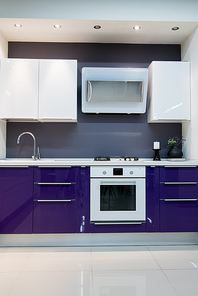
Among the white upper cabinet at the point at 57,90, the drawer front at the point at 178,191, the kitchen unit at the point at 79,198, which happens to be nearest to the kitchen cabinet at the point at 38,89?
the white upper cabinet at the point at 57,90

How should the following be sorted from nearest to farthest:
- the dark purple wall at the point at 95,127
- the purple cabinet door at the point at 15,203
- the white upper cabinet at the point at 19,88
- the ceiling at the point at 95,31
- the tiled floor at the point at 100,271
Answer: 1. the tiled floor at the point at 100,271
2. the purple cabinet door at the point at 15,203
3. the ceiling at the point at 95,31
4. the white upper cabinet at the point at 19,88
5. the dark purple wall at the point at 95,127

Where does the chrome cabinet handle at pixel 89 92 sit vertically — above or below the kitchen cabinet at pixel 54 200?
above

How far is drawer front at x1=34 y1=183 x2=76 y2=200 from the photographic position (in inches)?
100

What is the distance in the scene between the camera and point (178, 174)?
2611mm

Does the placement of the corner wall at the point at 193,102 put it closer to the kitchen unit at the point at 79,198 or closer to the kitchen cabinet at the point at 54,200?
the kitchen unit at the point at 79,198

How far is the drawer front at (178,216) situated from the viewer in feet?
8.48

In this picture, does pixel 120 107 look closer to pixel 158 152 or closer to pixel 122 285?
pixel 158 152

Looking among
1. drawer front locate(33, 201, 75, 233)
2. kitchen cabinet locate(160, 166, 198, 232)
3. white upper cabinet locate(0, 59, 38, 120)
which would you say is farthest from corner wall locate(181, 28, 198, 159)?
white upper cabinet locate(0, 59, 38, 120)

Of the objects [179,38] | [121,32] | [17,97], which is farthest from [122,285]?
[179,38]

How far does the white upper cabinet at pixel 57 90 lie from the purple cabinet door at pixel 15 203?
81cm

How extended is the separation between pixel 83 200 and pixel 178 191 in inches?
41.8

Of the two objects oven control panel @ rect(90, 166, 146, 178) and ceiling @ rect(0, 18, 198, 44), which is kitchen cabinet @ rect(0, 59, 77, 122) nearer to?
ceiling @ rect(0, 18, 198, 44)

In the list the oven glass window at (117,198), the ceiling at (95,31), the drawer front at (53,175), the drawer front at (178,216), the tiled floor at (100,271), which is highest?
the ceiling at (95,31)

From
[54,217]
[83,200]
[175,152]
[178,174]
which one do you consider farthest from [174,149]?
[54,217]
